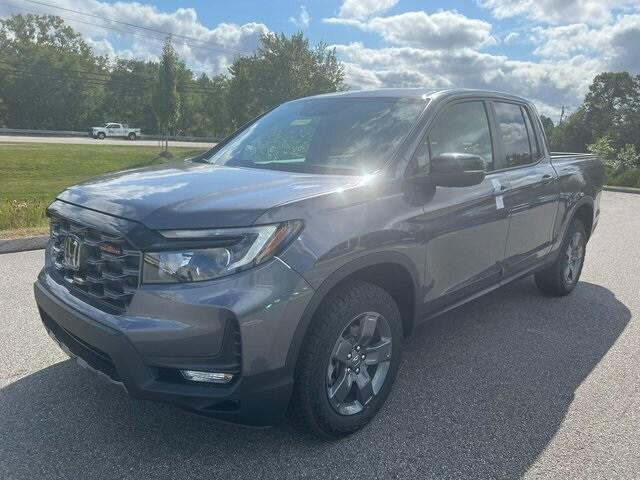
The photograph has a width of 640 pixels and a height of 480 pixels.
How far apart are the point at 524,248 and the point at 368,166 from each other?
1.88 m

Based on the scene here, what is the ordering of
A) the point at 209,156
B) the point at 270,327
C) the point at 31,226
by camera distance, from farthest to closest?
the point at 31,226 → the point at 209,156 → the point at 270,327

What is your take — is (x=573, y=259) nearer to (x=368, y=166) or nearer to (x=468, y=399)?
(x=468, y=399)

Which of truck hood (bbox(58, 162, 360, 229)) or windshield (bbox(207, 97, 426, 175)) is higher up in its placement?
windshield (bbox(207, 97, 426, 175))

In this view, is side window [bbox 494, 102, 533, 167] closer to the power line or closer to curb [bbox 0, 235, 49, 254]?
curb [bbox 0, 235, 49, 254]

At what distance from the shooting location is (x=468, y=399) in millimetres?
3334

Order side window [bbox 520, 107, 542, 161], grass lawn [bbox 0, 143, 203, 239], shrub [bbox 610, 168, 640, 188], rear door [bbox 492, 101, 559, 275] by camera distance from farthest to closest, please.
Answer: shrub [bbox 610, 168, 640, 188] → grass lawn [bbox 0, 143, 203, 239] → side window [bbox 520, 107, 542, 161] → rear door [bbox 492, 101, 559, 275]

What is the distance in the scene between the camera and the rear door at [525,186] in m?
4.10

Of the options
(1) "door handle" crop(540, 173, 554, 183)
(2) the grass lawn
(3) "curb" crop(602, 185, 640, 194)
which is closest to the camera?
(1) "door handle" crop(540, 173, 554, 183)

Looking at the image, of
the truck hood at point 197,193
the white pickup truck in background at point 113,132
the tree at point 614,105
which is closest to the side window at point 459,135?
the truck hood at point 197,193

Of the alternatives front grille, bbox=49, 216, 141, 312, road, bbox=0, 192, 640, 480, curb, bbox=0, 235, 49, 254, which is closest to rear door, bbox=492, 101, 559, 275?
road, bbox=0, 192, 640, 480

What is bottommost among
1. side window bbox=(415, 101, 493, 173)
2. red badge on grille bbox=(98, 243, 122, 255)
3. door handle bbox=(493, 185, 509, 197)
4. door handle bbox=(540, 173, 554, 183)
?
red badge on grille bbox=(98, 243, 122, 255)

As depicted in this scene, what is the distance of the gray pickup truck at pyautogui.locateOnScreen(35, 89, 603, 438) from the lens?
2.32 meters

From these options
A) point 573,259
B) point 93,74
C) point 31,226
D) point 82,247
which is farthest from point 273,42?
point 93,74

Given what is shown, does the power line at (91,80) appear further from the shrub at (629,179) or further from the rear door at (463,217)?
the rear door at (463,217)
